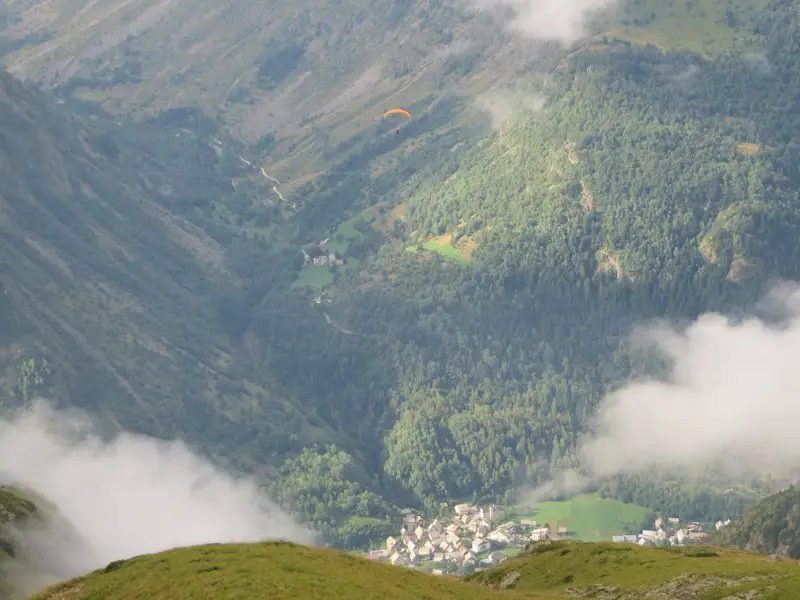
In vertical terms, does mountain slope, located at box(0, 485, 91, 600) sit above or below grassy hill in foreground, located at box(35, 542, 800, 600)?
above

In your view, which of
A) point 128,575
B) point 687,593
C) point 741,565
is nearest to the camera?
point 128,575

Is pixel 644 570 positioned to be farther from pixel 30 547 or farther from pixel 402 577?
pixel 30 547

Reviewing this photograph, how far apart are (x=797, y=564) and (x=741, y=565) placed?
17.6 feet

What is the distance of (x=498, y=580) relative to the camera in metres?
167

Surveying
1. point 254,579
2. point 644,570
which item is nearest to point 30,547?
point 644,570

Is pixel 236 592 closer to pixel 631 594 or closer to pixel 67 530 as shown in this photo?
pixel 631 594

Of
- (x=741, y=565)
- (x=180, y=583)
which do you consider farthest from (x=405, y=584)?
(x=741, y=565)

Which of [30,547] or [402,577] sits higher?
[30,547]

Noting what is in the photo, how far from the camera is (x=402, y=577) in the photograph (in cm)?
12925

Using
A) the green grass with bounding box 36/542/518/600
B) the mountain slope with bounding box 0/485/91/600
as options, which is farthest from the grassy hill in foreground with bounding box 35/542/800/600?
the mountain slope with bounding box 0/485/91/600

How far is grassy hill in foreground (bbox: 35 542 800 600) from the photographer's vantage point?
109m

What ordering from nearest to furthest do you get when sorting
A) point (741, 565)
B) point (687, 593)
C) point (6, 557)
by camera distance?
point (687, 593)
point (741, 565)
point (6, 557)

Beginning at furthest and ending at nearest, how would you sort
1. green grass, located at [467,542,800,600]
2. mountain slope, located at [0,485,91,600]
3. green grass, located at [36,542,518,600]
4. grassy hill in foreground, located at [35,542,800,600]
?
mountain slope, located at [0,485,91,600], green grass, located at [467,542,800,600], grassy hill in foreground, located at [35,542,800,600], green grass, located at [36,542,518,600]

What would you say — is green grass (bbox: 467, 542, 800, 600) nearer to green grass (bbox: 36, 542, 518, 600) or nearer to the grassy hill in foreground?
the grassy hill in foreground
